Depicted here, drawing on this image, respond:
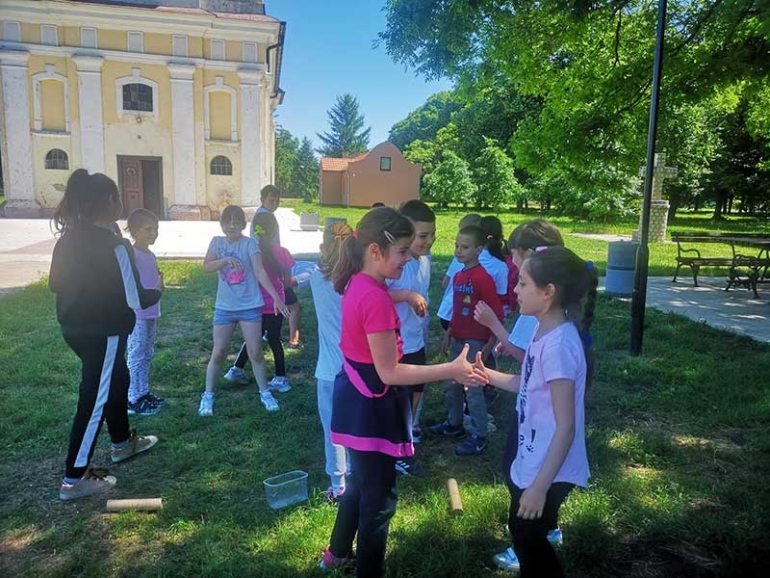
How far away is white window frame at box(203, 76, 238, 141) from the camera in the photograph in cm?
2722

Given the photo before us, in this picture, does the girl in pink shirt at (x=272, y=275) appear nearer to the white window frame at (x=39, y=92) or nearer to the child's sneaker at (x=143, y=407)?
the child's sneaker at (x=143, y=407)

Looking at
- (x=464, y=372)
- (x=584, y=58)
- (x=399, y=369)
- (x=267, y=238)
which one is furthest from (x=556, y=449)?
(x=584, y=58)

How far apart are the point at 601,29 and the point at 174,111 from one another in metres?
22.2

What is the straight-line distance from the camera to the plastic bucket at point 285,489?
3.35 meters

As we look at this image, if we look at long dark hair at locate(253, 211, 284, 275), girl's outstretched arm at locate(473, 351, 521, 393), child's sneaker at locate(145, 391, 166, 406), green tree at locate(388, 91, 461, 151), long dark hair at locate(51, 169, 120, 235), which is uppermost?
green tree at locate(388, 91, 461, 151)

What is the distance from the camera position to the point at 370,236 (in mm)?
2326

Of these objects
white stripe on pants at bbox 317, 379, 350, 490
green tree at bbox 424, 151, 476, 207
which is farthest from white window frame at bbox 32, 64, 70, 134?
white stripe on pants at bbox 317, 379, 350, 490

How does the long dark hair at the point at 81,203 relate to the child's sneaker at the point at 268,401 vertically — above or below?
above

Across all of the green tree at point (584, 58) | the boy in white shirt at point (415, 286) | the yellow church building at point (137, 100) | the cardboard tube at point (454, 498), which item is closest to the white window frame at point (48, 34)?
the yellow church building at point (137, 100)

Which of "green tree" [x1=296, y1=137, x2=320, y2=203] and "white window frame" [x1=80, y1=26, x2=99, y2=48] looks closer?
"white window frame" [x1=80, y1=26, x2=99, y2=48]

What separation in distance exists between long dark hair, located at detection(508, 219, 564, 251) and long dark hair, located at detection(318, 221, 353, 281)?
94 cm

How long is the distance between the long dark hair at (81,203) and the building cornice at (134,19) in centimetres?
2615

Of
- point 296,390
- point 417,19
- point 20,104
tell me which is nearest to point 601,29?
point 417,19

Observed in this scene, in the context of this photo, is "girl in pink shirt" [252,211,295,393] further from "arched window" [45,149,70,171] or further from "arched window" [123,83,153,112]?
"arched window" [45,149,70,171]
